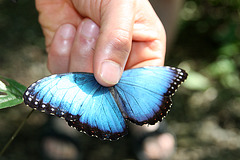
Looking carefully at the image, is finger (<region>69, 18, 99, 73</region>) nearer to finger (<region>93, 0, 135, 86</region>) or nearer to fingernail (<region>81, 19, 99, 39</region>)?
fingernail (<region>81, 19, 99, 39</region>)

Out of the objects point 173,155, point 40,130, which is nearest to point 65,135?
point 40,130

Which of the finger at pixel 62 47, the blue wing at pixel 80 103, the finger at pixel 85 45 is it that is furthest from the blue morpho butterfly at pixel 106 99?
the finger at pixel 62 47

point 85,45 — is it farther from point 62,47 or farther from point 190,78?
point 190,78

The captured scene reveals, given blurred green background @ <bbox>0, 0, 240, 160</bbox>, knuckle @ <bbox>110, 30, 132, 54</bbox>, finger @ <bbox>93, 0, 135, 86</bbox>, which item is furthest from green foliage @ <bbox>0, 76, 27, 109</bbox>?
blurred green background @ <bbox>0, 0, 240, 160</bbox>

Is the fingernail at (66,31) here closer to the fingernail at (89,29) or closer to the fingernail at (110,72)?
the fingernail at (89,29)

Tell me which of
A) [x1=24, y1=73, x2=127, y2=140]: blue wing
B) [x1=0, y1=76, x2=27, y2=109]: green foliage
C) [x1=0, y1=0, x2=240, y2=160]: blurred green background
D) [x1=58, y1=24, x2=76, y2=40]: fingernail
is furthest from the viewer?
[x1=0, y1=0, x2=240, y2=160]: blurred green background

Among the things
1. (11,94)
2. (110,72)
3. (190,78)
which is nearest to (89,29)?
(110,72)

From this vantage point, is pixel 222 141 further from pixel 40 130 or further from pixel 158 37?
→ pixel 40 130
